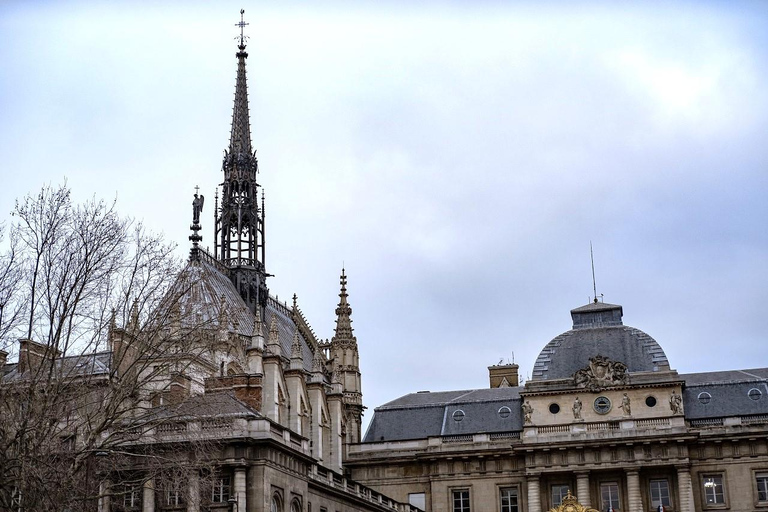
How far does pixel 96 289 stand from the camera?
3641cm

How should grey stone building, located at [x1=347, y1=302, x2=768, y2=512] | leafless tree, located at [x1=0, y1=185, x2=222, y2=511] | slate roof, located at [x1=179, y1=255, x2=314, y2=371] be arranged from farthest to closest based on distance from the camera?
grey stone building, located at [x1=347, y1=302, x2=768, y2=512], slate roof, located at [x1=179, y1=255, x2=314, y2=371], leafless tree, located at [x1=0, y1=185, x2=222, y2=511]

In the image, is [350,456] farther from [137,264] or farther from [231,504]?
[137,264]

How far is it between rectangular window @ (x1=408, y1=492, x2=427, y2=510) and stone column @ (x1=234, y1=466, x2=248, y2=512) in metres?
28.4

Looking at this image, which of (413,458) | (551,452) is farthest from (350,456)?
(551,452)

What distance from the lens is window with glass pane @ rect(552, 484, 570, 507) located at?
6981 centimetres

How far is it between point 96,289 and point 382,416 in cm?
4262

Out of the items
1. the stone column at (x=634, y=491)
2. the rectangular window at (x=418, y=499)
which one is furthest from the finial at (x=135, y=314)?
the stone column at (x=634, y=491)

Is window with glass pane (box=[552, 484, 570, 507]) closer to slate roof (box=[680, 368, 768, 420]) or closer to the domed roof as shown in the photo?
the domed roof

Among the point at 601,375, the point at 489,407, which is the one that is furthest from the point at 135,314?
the point at 489,407

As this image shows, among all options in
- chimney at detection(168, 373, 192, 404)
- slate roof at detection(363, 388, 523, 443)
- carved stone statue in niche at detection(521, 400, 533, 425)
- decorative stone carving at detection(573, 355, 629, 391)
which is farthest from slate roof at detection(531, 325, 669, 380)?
chimney at detection(168, 373, 192, 404)

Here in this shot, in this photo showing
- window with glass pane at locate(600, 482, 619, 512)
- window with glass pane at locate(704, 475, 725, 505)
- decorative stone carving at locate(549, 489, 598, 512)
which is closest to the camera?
decorative stone carving at locate(549, 489, 598, 512)

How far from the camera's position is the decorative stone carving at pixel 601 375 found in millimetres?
70312

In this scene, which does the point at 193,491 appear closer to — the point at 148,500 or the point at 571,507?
the point at 148,500

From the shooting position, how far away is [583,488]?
227 feet
